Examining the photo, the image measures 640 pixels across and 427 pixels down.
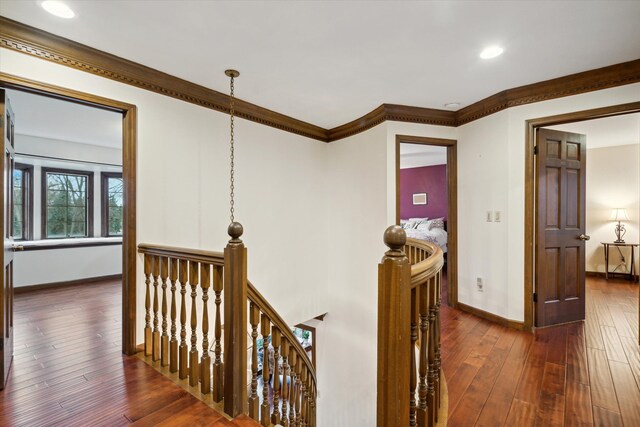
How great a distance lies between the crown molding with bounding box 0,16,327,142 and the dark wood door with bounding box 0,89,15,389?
0.38 m

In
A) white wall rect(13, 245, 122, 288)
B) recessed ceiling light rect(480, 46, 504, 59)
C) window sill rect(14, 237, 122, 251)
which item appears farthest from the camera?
window sill rect(14, 237, 122, 251)

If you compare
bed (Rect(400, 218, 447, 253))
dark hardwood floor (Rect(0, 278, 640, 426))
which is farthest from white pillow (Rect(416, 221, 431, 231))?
dark hardwood floor (Rect(0, 278, 640, 426))

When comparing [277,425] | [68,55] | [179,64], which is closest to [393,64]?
[179,64]

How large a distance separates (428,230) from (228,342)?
5660mm

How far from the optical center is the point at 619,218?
534 cm

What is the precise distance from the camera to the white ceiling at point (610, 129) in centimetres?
402

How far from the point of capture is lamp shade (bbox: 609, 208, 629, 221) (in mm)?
5309

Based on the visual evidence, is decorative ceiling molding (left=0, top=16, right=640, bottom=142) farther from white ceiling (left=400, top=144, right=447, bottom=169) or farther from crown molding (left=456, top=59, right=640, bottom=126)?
white ceiling (left=400, top=144, right=447, bottom=169)

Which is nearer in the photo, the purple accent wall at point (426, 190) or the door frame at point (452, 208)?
the door frame at point (452, 208)

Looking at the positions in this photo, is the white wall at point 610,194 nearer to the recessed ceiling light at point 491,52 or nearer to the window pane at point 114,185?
the recessed ceiling light at point 491,52

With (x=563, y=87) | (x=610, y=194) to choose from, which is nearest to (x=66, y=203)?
(x=563, y=87)

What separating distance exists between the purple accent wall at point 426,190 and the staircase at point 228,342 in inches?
239

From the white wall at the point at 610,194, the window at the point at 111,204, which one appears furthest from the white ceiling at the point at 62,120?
the white wall at the point at 610,194

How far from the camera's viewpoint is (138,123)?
2.53 m
